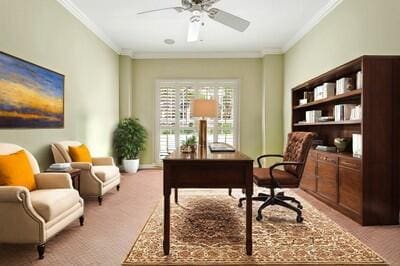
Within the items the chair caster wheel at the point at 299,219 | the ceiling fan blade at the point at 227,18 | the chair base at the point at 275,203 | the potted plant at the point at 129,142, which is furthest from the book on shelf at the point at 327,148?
the potted plant at the point at 129,142

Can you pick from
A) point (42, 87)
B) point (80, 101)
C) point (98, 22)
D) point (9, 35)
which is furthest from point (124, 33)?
point (9, 35)

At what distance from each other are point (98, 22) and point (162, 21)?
3.87 feet

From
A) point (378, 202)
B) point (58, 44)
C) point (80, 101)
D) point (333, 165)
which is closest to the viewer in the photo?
point (378, 202)

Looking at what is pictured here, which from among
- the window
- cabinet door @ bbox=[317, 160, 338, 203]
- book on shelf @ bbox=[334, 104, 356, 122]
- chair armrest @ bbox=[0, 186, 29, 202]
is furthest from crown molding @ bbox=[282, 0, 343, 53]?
chair armrest @ bbox=[0, 186, 29, 202]

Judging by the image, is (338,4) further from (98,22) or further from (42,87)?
(42,87)

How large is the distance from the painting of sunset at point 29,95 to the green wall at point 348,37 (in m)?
4.12

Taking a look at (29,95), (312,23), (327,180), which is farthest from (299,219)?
(312,23)

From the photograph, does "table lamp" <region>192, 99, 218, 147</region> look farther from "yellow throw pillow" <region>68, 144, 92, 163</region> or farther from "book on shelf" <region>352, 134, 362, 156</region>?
"yellow throw pillow" <region>68, 144, 92, 163</region>

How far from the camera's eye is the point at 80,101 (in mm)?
4934

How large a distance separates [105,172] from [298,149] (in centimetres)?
268

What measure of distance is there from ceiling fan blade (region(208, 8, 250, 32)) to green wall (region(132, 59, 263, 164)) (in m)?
3.48

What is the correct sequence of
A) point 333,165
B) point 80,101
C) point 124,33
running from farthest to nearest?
point 124,33
point 80,101
point 333,165

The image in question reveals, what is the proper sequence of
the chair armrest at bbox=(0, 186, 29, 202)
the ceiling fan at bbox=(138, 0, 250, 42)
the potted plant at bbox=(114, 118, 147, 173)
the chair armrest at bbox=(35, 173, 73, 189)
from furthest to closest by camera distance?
1. the potted plant at bbox=(114, 118, 147, 173)
2. the ceiling fan at bbox=(138, 0, 250, 42)
3. the chair armrest at bbox=(35, 173, 73, 189)
4. the chair armrest at bbox=(0, 186, 29, 202)

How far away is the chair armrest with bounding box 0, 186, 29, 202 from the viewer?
2.28 metres
